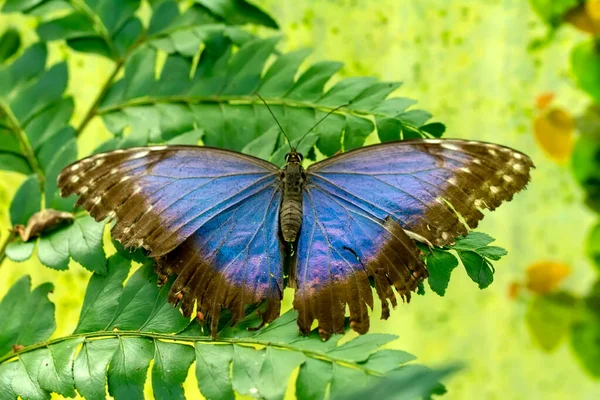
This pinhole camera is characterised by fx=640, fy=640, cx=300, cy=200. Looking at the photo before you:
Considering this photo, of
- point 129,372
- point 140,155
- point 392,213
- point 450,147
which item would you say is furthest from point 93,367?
point 450,147

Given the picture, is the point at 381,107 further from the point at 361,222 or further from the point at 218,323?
the point at 218,323

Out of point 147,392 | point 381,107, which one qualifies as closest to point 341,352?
point 381,107

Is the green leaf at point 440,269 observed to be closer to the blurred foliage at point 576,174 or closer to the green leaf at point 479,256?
the green leaf at point 479,256

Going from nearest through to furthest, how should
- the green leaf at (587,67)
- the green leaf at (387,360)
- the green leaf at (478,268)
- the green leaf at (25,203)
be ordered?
the green leaf at (387,360)
the green leaf at (478,268)
the green leaf at (25,203)
the green leaf at (587,67)

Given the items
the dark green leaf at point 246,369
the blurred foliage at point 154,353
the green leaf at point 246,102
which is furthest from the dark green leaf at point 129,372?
the green leaf at point 246,102

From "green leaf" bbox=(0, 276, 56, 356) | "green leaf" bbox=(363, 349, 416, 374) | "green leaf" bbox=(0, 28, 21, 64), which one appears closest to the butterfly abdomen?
"green leaf" bbox=(363, 349, 416, 374)
